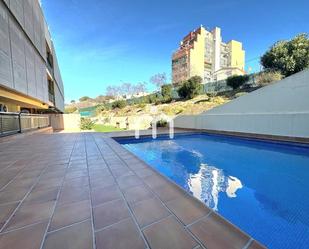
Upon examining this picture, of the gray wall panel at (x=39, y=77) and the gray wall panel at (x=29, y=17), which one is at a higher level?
the gray wall panel at (x=29, y=17)

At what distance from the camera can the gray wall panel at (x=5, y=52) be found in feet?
16.9

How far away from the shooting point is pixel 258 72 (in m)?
15.6

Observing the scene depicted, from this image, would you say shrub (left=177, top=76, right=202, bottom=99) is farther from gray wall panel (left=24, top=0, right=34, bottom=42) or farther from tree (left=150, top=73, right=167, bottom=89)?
gray wall panel (left=24, top=0, right=34, bottom=42)

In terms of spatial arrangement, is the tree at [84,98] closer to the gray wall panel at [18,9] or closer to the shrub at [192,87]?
the shrub at [192,87]

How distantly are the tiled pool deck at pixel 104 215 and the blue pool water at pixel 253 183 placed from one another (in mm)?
964

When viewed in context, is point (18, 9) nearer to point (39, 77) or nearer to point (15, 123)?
point (39, 77)

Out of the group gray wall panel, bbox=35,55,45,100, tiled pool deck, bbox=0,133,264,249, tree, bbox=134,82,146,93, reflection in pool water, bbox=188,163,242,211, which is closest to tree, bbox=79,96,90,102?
tree, bbox=134,82,146,93

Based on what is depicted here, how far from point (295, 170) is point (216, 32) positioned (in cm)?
4875

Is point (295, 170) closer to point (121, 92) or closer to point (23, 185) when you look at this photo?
point (23, 185)

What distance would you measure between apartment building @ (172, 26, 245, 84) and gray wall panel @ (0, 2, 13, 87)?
3285 cm

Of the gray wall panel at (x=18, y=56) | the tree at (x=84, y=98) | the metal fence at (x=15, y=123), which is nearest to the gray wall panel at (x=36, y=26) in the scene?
the gray wall panel at (x=18, y=56)

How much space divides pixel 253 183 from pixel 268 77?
A: 1374 cm

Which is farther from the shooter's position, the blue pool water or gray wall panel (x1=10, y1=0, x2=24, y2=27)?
gray wall panel (x1=10, y1=0, x2=24, y2=27)

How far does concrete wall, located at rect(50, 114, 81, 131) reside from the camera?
1409cm
